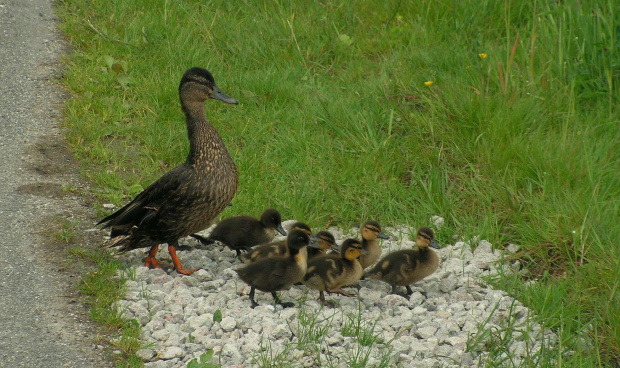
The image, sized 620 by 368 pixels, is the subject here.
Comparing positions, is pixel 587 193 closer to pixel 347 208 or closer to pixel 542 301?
pixel 542 301

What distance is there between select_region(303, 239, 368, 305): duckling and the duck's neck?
3.26ft

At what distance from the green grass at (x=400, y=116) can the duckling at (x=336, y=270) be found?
95 centimetres

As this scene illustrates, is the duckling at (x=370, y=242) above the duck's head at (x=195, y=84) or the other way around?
the other way around

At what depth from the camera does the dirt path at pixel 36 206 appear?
14.6 feet

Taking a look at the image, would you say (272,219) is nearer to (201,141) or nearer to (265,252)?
(265,252)

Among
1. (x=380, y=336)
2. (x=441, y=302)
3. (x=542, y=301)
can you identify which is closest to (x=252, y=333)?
(x=380, y=336)

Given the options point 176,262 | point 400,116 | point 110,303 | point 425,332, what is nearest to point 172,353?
point 110,303

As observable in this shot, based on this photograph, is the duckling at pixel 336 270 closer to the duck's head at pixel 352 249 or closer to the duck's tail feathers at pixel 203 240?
the duck's head at pixel 352 249

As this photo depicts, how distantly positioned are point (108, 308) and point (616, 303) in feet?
9.86

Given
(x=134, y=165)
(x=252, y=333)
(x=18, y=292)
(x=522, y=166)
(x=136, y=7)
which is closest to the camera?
(x=252, y=333)

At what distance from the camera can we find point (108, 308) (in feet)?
15.6

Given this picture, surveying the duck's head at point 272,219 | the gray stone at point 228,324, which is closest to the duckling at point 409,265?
the duck's head at point 272,219

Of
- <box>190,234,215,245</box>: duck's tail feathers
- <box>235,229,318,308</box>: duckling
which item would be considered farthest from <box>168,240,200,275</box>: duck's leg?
<box>235,229,318,308</box>: duckling

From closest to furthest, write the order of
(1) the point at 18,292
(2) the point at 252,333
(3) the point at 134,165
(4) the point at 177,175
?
(2) the point at 252,333, (1) the point at 18,292, (4) the point at 177,175, (3) the point at 134,165
